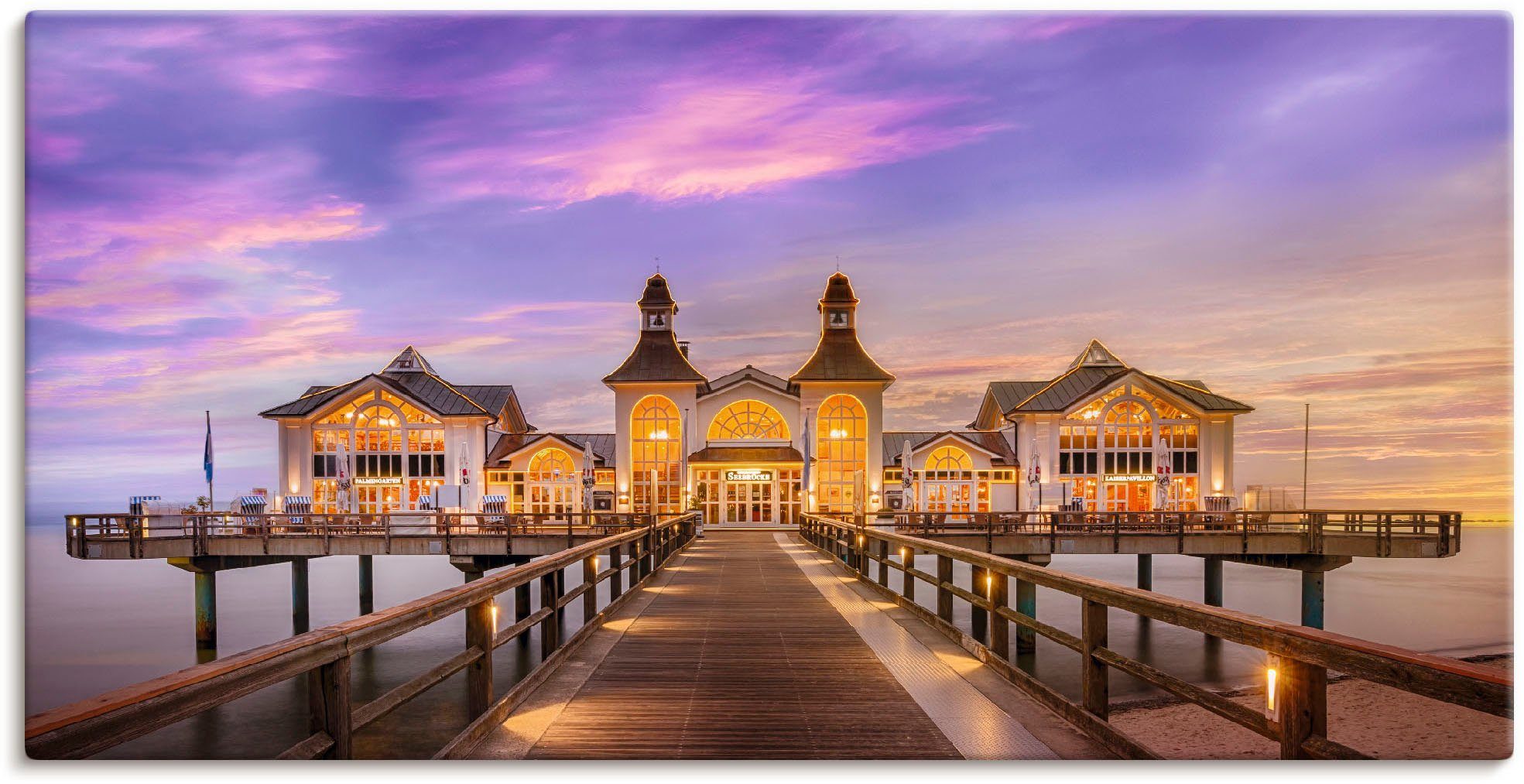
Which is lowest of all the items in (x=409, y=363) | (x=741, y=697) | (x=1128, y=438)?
(x=741, y=697)

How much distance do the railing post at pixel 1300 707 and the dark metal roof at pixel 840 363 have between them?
3451cm

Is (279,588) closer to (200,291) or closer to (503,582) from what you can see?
(200,291)

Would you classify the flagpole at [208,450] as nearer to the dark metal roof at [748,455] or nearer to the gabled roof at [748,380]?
the dark metal roof at [748,455]

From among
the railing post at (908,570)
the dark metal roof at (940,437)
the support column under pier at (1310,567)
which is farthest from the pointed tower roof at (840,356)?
the railing post at (908,570)

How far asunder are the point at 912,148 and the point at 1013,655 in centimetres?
1121

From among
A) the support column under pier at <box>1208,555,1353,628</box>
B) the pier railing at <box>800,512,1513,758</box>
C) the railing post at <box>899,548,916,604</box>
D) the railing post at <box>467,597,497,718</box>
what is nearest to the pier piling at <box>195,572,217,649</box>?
the railing post at <box>899,548,916,604</box>

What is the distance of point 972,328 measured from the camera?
1895 cm

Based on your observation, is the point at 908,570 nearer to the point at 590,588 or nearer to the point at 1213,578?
the point at 590,588

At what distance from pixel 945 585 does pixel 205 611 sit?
21.6 m

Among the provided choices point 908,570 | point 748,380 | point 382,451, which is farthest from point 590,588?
point 382,451

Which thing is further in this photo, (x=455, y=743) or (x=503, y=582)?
(x=503, y=582)

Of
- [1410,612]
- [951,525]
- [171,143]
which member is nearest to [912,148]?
[171,143]

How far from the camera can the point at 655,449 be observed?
3888 centimetres

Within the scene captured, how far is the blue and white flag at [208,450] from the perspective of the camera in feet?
48.6
